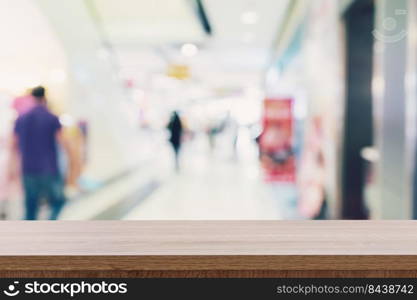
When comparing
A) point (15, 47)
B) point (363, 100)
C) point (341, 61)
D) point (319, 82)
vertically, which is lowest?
point (363, 100)

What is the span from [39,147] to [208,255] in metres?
3.76

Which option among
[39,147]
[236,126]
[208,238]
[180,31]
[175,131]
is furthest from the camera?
[236,126]

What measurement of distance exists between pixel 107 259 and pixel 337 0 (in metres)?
4.46

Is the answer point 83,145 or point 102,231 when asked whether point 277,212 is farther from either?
point 102,231

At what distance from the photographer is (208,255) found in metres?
1.00

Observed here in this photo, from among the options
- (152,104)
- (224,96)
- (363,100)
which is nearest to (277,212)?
(363,100)

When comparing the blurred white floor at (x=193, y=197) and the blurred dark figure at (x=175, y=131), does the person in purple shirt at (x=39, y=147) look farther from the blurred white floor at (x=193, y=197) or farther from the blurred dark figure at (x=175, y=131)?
the blurred dark figure at (x=175, y=131)

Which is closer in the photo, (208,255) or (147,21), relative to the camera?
(208,255)

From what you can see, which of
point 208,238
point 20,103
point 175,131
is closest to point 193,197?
point 20,103

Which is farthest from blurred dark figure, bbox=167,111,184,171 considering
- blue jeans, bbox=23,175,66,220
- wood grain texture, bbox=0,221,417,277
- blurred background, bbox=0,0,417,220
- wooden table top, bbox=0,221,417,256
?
wood grain texture, bbox=0,221,417,277

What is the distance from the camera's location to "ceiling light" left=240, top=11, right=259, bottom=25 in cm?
1074

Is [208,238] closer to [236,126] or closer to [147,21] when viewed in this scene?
[147,21]

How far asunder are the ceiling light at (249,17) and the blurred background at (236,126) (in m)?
0.05

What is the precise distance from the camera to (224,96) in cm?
3077
